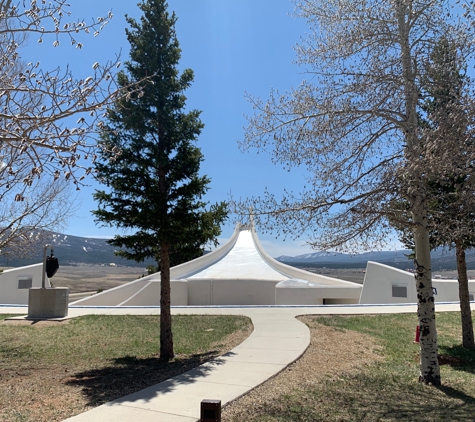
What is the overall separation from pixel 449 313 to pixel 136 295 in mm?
13761

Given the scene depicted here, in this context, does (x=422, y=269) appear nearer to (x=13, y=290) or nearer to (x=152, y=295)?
(x=152, y=295)

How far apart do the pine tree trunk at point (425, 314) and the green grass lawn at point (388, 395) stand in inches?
9.8

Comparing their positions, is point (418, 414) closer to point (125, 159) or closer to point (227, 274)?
point (125, 159)

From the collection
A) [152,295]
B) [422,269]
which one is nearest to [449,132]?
[422,269]

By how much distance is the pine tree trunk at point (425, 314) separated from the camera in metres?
6.93

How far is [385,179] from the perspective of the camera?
661cm

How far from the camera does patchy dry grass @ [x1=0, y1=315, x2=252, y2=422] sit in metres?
6.02

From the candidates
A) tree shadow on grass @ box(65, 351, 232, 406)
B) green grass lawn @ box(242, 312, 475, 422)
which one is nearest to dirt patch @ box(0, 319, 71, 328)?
tree shadow on grass @ box(65, 351, 232, 406)

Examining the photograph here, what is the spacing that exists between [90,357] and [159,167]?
432 cm

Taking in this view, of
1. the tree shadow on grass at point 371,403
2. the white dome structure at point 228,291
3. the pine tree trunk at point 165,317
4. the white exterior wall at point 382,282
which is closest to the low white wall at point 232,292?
the white dome structure at point 228,291

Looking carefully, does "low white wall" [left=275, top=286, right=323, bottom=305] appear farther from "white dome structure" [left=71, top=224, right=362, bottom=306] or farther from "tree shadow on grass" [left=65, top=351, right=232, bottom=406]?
"tree shadow on grass" [left=65, top=351, right=232, bottom=406]

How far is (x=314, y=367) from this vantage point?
790 cm

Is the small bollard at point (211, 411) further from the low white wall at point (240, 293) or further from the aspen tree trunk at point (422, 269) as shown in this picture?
the low white wall at point (240, 293)

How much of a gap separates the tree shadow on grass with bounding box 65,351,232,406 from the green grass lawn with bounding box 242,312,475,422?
1804mm
